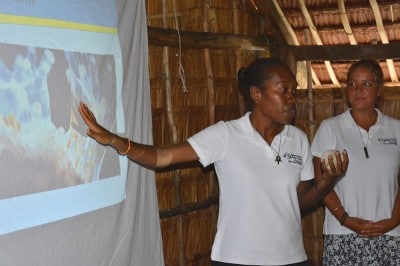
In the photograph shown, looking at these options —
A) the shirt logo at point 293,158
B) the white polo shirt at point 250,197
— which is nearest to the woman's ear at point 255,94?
the white polo shirt at point 250,197

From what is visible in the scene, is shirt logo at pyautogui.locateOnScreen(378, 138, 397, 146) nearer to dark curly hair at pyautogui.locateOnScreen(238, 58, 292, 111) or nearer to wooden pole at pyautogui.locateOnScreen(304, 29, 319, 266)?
dark curly hair at pyautogui.locateOnScreen(238, 58, 292, 111)

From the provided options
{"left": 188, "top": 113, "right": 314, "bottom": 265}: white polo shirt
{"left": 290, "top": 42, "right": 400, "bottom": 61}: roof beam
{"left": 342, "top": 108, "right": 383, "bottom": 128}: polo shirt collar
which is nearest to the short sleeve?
{"left": 188, "top": 113, "right": 314, "bottom": 265}: white polo shirt

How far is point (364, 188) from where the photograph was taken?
10.1 ft

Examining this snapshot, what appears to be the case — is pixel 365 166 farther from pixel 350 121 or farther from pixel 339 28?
pixel 339 28

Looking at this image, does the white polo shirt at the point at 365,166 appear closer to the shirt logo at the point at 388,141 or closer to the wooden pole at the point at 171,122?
the shirt logo at the point at 388,141

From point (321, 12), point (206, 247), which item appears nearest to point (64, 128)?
point (206, 247)

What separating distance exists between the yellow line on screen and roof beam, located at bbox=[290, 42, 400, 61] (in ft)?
7.02

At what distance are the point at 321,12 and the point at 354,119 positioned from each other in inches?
56.1

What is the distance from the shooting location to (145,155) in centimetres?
242

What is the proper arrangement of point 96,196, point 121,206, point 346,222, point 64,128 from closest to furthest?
1. point 64,128
2. point 96,196
3. point 121,206
4. point 346,222

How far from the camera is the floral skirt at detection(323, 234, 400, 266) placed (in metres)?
3.08

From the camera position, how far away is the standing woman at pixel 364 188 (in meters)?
3.06

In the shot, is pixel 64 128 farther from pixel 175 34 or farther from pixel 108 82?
pixel 175 34

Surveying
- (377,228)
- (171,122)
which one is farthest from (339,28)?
(377,228)
